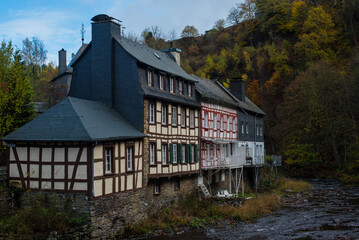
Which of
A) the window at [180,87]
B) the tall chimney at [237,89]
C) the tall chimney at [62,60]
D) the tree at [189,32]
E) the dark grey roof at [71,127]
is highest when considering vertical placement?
the tree at [189,32]

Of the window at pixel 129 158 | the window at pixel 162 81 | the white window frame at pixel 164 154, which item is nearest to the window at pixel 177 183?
the white window frame at pixel 164 154

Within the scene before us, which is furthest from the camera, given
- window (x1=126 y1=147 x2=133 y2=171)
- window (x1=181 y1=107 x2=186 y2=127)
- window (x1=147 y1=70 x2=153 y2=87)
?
window (x1=181 y1=107 x2=186 y2=127)

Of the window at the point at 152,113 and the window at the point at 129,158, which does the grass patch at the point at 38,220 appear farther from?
the window at the point at 152,113

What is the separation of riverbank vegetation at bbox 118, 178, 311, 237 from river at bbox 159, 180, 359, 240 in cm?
83

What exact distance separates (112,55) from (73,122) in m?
6.16

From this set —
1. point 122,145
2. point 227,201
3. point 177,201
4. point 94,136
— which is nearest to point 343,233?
point 227,201

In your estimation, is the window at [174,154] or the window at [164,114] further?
the window at [174,154]

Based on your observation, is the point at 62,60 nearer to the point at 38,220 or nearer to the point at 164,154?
the point at 164,154

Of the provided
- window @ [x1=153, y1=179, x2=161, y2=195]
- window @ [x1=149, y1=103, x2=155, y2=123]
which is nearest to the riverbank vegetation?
window @ [x1=153, y1=179, x2=161, y2=195]

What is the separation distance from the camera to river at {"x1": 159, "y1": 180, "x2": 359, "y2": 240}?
62.7 feet

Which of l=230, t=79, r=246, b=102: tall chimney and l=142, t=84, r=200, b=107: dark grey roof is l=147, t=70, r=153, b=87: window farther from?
l=230, t=79, r=246, b=102: tall chimney

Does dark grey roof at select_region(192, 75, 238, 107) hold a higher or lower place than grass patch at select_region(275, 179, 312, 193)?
higher

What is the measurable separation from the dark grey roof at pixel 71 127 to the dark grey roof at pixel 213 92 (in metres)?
9.98

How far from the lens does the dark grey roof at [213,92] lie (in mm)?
28658
